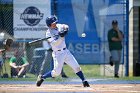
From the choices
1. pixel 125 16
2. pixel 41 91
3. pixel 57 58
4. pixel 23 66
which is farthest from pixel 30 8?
pixel 41 91

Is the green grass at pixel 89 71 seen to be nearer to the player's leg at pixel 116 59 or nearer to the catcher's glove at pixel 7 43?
the player's leg at pixel 116 59

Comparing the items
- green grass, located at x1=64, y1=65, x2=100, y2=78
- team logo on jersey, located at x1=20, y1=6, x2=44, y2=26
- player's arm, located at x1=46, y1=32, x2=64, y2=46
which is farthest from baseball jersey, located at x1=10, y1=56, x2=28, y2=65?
player's arm, located at x1=46, y1=32, x2=64, y2=46

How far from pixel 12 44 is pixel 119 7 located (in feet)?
12.5

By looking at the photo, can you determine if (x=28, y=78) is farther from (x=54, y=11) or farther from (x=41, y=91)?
(x=41, y=91)

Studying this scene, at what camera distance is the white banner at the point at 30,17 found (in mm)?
16906

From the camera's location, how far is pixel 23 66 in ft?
53.2

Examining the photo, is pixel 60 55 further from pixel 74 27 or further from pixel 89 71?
pixel 89 71

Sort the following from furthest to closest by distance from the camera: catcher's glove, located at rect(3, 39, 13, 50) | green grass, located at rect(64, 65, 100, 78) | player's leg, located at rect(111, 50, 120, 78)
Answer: green grass, located at rect(64, 65, 100, 78) < player's leg, located at rect(111, 50, 120, 78) < catcher's glove, located at rect(3, 39, 13, 50)

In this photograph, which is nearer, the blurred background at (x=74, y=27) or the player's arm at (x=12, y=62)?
the player's arm at (x=12, y=62)

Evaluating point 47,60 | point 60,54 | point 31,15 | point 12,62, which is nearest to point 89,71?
point 47,60

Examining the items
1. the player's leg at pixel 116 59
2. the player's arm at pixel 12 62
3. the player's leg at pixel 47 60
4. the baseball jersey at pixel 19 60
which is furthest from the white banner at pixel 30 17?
the player's leg at pixel 116 59

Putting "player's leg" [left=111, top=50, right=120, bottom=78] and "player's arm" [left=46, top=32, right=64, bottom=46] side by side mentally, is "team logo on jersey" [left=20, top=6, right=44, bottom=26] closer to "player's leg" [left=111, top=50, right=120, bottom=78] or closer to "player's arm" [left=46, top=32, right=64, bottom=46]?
"player's leg" [left=111, top=50, right=120, bottom=78]

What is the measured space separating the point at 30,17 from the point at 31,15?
9 centimetres

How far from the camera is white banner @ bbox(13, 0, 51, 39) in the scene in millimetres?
16906
